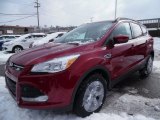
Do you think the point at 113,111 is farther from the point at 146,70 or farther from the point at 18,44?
the point at 18,44

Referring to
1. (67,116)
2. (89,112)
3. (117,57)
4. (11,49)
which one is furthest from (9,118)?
(11,49)

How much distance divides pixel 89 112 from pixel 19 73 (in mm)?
1312

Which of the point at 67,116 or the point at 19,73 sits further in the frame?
the point at 67,116

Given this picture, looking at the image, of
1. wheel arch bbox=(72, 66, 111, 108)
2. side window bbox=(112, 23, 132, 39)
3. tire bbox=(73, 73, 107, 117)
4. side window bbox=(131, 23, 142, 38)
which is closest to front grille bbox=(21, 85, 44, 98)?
wheel arch bbox=(72, 66, 111, 108)

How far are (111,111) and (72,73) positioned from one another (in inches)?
48.9

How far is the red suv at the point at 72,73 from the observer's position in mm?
2814

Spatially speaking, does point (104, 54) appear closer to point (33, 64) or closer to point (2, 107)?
point (33, 64)

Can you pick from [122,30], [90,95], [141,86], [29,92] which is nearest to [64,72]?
[29,92]

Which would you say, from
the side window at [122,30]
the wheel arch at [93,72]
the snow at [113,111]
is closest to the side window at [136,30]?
the side window at [122,30]

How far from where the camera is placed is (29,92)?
286cm

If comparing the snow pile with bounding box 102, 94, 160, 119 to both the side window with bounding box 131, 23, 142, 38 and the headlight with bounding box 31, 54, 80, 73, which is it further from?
the side window with bounding box 131, 23, 142, 38

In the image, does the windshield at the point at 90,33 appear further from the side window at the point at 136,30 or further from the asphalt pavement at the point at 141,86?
the asphalt pavement at the point at 141,86

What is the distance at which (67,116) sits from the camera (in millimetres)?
3379

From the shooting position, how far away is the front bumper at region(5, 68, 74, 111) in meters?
2.78
